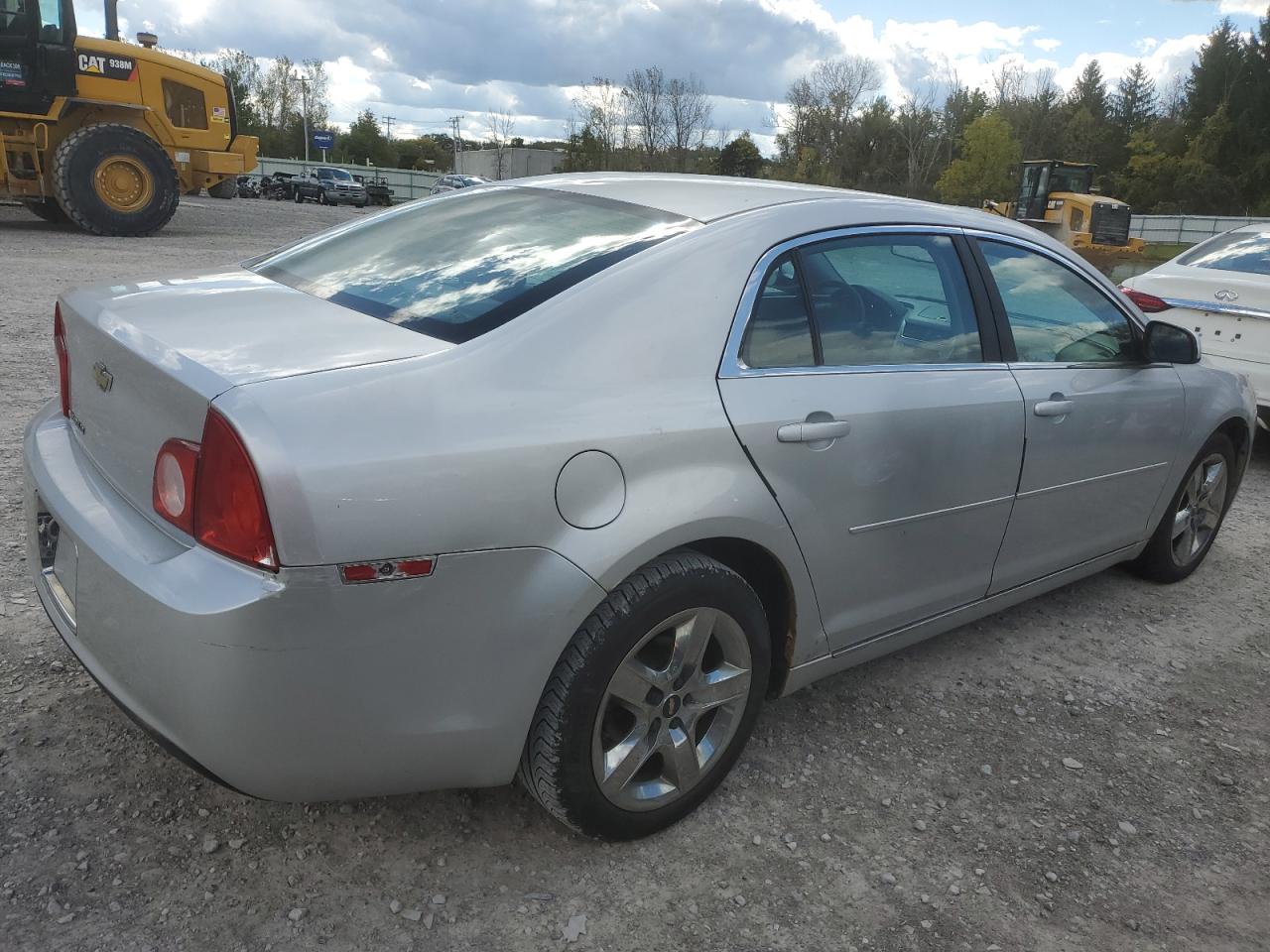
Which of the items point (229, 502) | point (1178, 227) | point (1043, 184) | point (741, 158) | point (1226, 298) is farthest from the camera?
point (741, 158)

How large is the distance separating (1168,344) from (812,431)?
76.6 inches

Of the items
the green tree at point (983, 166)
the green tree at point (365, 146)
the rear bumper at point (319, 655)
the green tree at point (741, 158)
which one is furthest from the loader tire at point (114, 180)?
the green tree at point (365, 146)

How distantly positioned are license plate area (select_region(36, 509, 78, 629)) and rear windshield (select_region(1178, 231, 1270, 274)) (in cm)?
661

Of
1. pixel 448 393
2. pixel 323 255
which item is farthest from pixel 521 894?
pixel 323 255

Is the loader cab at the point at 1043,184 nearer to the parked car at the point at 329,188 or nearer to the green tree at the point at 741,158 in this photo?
the parked car at the point at 329,188

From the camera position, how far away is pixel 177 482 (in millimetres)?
1935

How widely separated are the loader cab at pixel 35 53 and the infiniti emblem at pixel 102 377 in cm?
1389

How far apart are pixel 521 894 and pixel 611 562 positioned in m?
0.80

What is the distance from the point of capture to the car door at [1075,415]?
3.21 metres

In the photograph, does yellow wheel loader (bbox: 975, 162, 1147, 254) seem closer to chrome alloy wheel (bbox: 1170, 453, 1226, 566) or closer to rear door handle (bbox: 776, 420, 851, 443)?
chrome alloy wheel (bbox: 1170, 453, 1226, 566)

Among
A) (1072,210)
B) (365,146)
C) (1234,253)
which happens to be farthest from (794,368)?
(365,146)

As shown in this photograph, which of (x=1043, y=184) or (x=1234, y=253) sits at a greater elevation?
(x=1043, y=184)

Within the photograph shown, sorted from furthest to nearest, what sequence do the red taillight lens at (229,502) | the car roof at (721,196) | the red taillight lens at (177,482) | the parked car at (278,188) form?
the parked car at (278,188), the car roof at (721,196), the red taillight lens at (177,482), the red taillight lens at (229,502)

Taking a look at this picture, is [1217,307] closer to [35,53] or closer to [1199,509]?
[1199,509]
